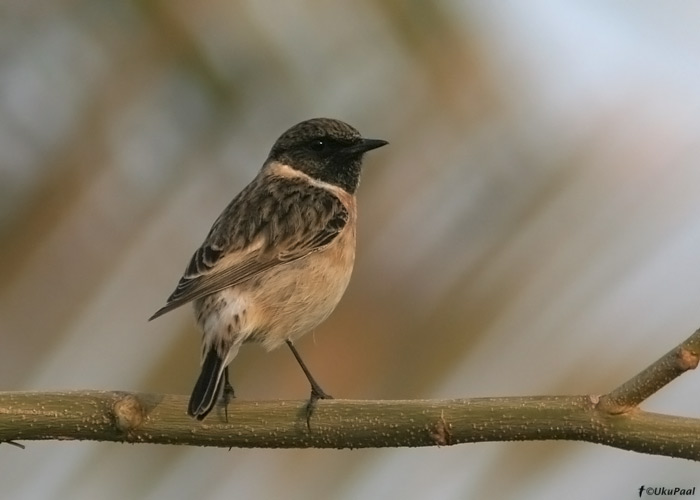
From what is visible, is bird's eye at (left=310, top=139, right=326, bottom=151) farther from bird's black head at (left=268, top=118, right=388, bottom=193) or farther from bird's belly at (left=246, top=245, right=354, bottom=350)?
bird's belly at (left=246, top=245, right=354, bottom=350)

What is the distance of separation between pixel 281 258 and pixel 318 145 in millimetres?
686

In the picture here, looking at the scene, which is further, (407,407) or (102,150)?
(102,150)

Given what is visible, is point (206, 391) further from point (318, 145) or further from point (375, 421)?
point (318, 145)

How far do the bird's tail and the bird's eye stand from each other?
1134 millimetres

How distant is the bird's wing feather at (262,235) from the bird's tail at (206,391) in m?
0.23

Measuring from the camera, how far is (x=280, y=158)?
11.3 feet

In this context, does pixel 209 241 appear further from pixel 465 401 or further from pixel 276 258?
pixel 465 401

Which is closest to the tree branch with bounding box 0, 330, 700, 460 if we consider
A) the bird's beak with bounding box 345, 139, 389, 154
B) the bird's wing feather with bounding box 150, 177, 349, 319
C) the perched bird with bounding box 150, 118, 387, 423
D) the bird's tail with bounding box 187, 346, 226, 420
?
the bird's tail with bounding box 187, 346, 226, 420

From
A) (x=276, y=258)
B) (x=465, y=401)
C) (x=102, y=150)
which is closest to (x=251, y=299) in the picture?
Answer: (x=276, y=258)

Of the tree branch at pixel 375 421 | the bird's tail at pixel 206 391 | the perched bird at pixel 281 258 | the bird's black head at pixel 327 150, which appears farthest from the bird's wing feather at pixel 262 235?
the tree branch at pixel 375 421

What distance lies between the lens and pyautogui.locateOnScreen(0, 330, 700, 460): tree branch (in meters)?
1.72

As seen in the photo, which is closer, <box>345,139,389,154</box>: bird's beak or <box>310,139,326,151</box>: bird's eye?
<box>345,139,389,154</box>: bird's beak

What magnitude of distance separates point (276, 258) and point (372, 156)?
110 centimetres

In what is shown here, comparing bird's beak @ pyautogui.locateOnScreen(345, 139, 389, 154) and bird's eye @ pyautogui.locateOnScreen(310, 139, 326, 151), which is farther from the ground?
bird's beak @ pyautogui.locateOnScreen(345, 139, 389, 154)
